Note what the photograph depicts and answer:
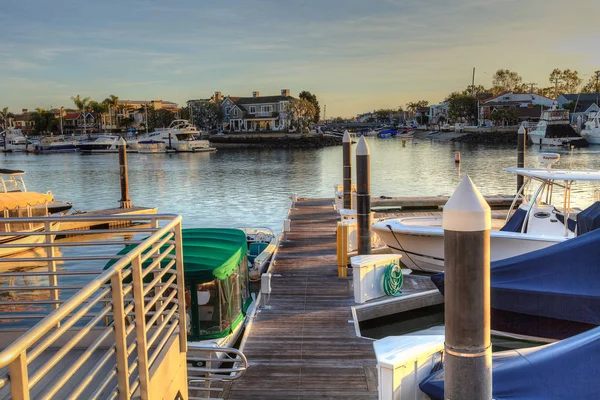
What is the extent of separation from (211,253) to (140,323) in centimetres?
627

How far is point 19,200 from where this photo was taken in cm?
2197

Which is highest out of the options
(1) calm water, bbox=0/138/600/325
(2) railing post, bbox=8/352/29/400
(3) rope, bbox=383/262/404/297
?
(2) railing post, bbox=8/352/29/400

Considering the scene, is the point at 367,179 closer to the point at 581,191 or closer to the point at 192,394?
the point at 192,394

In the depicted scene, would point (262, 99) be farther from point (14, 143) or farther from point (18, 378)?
point (18, 378)

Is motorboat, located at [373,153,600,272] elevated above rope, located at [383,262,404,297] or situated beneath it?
elevated above

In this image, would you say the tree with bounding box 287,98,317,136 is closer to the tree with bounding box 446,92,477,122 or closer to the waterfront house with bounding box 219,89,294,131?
the waterfront house with bounding box 219,89,294,131

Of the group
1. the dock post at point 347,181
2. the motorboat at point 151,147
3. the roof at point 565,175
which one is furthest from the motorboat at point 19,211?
the motorboat at point 151,147

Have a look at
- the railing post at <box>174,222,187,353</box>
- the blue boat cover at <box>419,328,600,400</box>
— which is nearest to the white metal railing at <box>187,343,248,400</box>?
the railing post at <box>174,222,187,353</box>

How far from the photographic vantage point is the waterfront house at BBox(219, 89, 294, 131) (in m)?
127

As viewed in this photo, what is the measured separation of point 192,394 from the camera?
27.5 ft

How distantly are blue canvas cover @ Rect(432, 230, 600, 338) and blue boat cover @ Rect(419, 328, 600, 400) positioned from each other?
136 inches

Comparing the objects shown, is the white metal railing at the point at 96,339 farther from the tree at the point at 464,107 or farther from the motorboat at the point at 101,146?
the tree at the point at 464,107

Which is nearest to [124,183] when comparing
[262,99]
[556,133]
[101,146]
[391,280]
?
[391,280]

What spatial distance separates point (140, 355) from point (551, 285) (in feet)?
26.1
